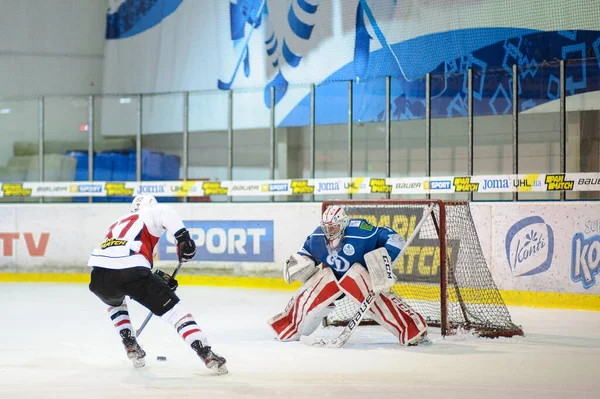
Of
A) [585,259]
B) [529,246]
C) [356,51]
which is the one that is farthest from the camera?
[356,51]

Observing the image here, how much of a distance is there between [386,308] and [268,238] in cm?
473

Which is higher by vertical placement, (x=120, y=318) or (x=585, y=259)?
(x=585, y=259)

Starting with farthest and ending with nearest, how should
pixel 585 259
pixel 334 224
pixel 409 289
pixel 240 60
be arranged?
pixel 240 60, pixel 585 259, pixel 409 289, pixel 334 224

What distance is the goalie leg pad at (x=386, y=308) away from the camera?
6.13 m

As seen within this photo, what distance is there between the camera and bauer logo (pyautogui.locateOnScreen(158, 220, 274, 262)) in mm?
10867

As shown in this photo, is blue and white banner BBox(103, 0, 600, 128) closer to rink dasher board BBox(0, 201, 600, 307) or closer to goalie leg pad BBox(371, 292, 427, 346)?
rink dasher board BBox(0, 201, 600, 307)

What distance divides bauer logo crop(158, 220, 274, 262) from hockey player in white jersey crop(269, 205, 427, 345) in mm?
4339

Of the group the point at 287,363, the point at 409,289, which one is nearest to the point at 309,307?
the point at 287,363

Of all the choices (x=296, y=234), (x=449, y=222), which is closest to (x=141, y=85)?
(x=296, y=234)

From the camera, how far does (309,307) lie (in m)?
6.36

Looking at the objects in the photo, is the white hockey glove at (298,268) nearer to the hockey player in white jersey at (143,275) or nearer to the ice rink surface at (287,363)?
the ice rink surface at (287,363)

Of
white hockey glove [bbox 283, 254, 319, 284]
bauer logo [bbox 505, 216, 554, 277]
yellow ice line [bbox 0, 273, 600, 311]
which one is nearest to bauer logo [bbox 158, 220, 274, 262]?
yellow ice line [bbox 0, 273, 600, 311]

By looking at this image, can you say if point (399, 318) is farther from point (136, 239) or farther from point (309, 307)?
point (136, 239)

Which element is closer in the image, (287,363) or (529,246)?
(287,363)
